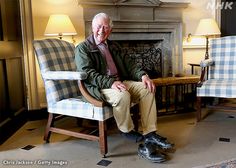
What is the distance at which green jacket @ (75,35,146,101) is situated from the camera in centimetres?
199

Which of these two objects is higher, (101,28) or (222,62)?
(101,28)

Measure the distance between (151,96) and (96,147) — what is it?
2.04 ft

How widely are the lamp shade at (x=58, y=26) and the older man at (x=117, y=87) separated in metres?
0.81

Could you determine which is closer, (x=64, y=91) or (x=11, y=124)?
(x=64, y=91)

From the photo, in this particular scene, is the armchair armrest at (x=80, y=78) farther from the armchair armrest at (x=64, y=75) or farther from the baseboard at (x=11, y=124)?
the baseboard at (x=11, y=124)

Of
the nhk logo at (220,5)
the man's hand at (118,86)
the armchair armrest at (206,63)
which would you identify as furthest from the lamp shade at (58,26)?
the nhk logo at (220,5)

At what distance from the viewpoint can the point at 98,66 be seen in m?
2.11

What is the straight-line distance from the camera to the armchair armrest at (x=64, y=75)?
76.5 inches

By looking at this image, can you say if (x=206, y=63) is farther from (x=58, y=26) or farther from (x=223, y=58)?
(x=58, y=26)

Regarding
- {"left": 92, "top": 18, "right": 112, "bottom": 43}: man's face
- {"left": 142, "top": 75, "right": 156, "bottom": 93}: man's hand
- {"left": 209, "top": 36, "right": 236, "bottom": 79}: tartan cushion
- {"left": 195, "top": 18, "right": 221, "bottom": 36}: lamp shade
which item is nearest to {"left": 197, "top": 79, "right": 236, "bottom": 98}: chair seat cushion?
{"left": 209, "top": 36, "right": 236, "bottom": 79}: tartan cushion

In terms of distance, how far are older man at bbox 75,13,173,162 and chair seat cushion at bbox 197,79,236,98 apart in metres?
0.80

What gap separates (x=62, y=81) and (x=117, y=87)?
60cm

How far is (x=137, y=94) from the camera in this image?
209cm

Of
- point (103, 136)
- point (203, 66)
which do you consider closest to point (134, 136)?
point (103, 136)
